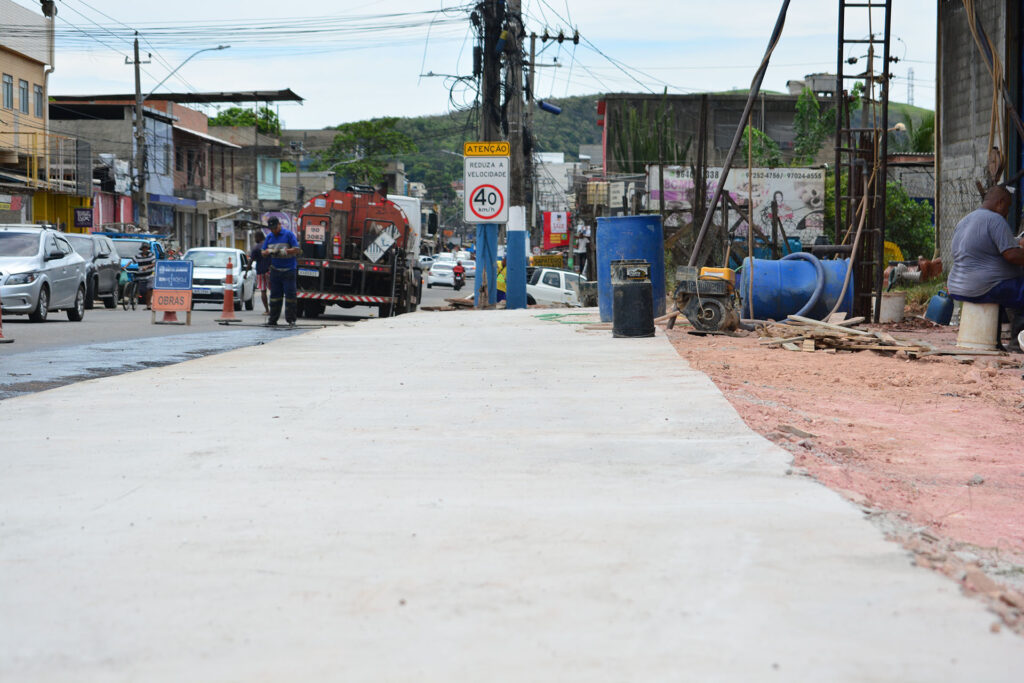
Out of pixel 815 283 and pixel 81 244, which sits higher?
pixel 81 244

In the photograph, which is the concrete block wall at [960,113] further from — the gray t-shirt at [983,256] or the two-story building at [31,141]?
the two-story building at [31,141]

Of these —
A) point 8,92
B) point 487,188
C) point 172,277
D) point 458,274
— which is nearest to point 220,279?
point 172,277

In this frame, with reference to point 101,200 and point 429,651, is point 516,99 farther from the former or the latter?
point 101,200

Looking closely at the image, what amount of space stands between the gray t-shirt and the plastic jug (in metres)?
5.08

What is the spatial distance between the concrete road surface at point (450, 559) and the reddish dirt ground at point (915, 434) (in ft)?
0.72

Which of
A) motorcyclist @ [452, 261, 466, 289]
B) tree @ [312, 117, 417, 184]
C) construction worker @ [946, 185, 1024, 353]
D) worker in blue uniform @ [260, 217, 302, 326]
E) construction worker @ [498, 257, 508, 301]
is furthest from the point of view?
tree @ [312, 117, 417, 184]

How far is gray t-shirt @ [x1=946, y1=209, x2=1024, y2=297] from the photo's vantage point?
37.3 ft

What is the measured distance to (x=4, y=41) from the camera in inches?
1649

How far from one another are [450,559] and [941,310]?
46.6 ft

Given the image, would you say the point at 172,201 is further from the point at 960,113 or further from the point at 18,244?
the point at 960,113

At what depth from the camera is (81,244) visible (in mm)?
26703

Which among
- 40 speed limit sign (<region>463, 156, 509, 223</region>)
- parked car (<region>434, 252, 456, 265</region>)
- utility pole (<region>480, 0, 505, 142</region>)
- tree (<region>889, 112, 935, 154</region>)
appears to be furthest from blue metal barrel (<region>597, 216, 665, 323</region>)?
parked car (<region>434, 252, 456, 265</region>)

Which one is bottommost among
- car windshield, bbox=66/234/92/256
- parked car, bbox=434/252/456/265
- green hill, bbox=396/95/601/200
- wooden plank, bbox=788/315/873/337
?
wooden plank, bbox=788/315/873/337

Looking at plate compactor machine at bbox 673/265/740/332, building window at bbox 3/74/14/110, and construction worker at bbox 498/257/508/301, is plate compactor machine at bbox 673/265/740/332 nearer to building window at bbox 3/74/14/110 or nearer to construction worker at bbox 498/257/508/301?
construction worker at bbox 498/257/508/301
